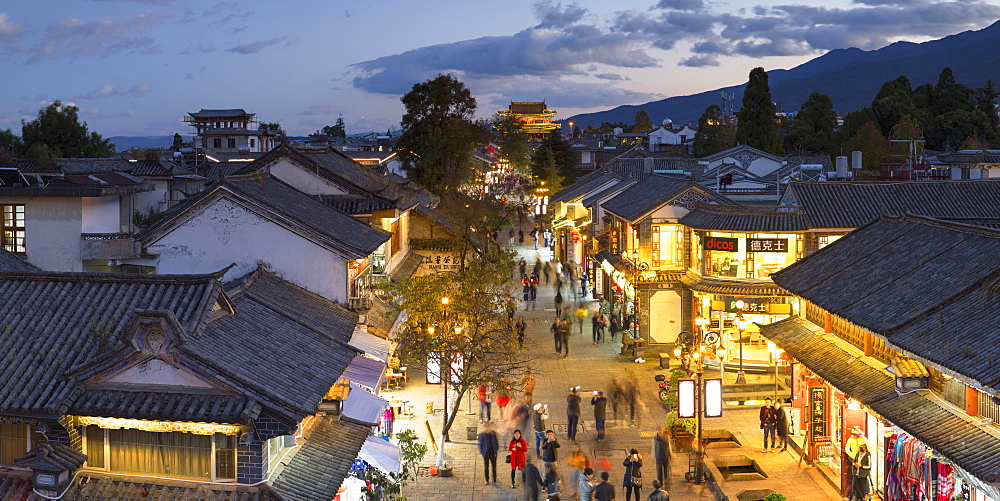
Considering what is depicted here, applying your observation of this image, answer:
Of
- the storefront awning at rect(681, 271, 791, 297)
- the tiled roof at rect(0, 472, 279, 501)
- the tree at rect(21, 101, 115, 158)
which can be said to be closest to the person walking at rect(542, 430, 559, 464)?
the tiled roof at rect(0, 472, 279, 501)

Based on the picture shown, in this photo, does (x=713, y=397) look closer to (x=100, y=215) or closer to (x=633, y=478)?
(x=633, y=478)

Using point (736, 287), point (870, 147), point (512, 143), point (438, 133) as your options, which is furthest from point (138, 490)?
point (512, 143)

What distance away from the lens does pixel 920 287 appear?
65.8ft

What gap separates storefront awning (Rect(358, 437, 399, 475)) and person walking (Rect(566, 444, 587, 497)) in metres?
4.74

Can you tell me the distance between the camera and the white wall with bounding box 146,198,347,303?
26062 millimetres

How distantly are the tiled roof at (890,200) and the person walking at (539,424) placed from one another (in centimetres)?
1355

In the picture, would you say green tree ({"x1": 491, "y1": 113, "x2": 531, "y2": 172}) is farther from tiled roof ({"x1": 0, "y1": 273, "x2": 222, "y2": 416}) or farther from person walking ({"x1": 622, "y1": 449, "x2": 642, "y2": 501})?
tiled roof ({"x1": 0, "y1": 273, "x2": 222, "y2": 416})

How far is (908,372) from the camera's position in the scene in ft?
60.9

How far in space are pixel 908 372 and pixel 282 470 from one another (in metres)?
11.7

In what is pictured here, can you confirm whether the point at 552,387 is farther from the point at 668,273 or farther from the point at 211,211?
the point at 211,211

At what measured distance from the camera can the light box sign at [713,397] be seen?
24156 millimetres

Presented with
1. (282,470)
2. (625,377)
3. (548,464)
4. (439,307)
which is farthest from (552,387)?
(282,470)

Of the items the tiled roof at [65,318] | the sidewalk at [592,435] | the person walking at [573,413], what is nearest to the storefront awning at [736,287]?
the sidewalk at [592,435]

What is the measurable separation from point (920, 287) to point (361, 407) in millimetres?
11734
